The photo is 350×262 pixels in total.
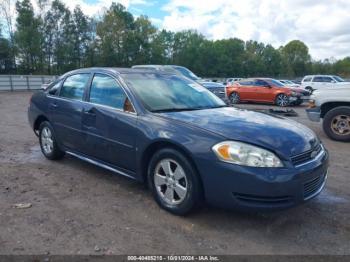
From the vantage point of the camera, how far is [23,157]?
6.09 m

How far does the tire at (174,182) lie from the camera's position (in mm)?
3457

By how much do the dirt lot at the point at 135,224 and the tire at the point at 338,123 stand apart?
328cm

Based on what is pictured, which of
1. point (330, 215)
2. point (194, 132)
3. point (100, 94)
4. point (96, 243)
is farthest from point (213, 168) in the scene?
point (100, 94)

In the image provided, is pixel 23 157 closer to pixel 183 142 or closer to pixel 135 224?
pixel 135 224

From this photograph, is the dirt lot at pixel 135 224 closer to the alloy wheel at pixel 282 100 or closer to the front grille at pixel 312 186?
the front grille at pixel 312 186

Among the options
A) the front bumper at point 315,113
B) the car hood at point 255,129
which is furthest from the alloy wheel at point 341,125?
the car hood at point 255,129

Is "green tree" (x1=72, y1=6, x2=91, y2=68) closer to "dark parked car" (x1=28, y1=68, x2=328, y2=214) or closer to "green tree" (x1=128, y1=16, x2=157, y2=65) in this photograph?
"green tree" (x1=128, y1=16, x2=157, y2=65)

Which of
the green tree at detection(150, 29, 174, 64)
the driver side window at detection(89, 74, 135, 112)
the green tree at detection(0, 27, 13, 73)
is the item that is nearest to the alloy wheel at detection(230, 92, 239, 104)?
the driver side window at detection(89, 74, 135, 112)

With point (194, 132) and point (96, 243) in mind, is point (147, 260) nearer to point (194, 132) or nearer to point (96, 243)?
point (96, 243)

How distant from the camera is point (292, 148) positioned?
3.39 m

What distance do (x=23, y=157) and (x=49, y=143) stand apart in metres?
0.74

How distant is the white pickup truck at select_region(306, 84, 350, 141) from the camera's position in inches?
308

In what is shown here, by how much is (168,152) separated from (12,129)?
265 inches

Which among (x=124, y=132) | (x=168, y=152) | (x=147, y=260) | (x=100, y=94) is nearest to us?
(x=147, y=260)
